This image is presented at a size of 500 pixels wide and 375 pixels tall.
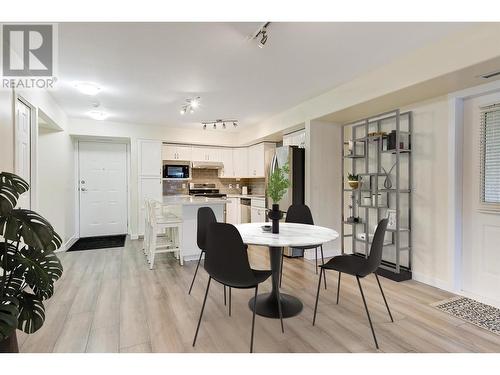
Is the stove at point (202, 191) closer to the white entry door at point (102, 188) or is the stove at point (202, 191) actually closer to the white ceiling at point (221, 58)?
the white entry door at point (102, 188)

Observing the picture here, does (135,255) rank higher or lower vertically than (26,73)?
lower

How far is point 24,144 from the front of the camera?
319 cm

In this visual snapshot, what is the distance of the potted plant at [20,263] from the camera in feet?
4.73

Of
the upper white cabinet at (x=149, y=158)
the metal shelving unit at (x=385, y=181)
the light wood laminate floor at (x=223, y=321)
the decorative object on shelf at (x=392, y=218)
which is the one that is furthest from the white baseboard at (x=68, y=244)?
the decorative object on shelf at (x=392, y=218)

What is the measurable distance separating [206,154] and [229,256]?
4788mm

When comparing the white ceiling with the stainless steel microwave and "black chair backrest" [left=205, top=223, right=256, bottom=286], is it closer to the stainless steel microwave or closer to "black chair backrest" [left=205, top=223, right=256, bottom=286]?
"black chair backrest" [left=205, top=223, right=256, bottom=286]

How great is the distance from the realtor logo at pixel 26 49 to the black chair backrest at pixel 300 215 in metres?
2.87

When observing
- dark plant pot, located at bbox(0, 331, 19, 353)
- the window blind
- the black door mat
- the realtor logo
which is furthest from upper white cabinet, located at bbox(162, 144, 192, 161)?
the window blind

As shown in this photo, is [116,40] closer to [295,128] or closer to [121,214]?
[295,128]

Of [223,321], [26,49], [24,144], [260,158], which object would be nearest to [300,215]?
[223,321]

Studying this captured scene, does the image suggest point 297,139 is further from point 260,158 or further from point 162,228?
point 162,228
